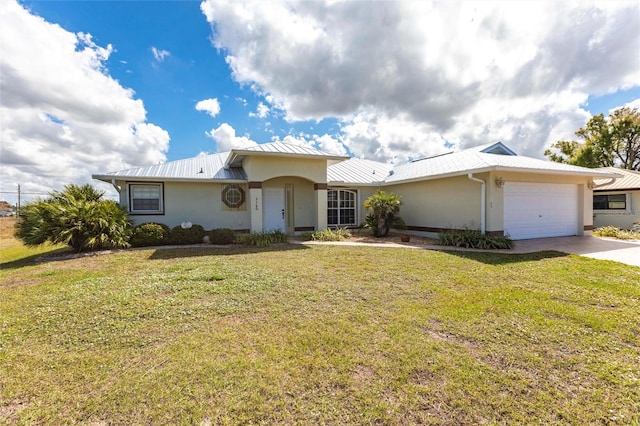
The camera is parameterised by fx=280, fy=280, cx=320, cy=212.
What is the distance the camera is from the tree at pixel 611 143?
81.8 ft

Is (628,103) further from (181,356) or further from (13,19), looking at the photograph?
(13,19)

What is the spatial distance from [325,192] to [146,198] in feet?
26.9

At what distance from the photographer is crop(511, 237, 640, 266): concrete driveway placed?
8.56m

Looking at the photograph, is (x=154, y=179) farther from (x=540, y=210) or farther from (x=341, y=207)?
(x=540, y=210)

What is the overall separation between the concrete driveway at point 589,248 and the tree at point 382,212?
16.7 ft

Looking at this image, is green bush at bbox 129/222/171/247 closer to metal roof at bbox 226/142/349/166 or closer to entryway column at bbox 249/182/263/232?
entryway column at bbox 249/182/263/232

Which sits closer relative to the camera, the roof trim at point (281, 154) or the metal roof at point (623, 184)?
the roof trim at point (281, 154)

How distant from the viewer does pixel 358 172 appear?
17.3 m

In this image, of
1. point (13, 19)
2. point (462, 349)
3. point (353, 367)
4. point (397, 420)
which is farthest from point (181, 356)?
point (13, 19)

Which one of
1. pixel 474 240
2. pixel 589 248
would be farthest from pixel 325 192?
pixel 589 248

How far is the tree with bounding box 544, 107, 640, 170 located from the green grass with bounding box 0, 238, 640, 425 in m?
26.8

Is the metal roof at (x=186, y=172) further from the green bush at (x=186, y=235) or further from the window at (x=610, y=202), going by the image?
the window at (x=610, y=202)

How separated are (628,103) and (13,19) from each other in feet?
131

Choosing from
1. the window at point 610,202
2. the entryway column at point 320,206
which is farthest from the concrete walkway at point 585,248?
the window at point 610,202
